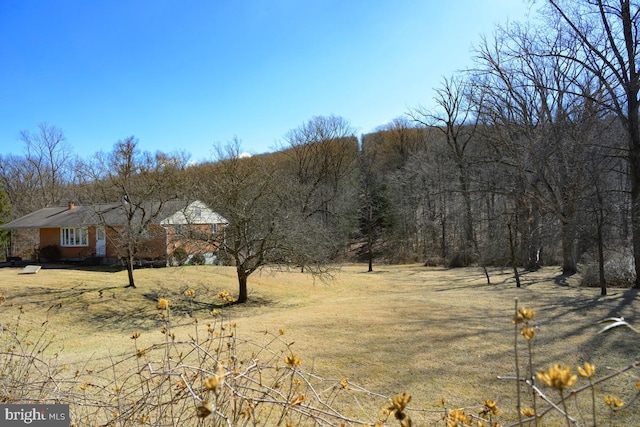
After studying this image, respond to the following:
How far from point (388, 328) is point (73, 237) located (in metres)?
24.4

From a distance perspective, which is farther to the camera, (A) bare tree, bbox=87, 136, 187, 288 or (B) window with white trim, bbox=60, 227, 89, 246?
(B) window with white trim, bbox=60, 227, 89, 246

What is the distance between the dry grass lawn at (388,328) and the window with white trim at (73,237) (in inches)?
272

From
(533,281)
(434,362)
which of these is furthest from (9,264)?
(533,281)

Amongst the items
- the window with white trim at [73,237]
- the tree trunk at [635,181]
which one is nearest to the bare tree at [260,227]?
the tree trunk at [635,181]

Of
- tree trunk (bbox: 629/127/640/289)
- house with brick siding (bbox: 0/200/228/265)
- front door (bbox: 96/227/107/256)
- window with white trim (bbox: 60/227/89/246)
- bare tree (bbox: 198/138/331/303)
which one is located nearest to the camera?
tree trunk (bbox: 629/127/640/289)

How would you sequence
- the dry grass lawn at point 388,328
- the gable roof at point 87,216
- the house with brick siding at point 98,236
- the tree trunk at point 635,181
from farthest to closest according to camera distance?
the house with brick siding at point 98,236 → the gable roof at point 87,216 → the tree trunk at point 635,181 → the dry grass lawn at point 388,328

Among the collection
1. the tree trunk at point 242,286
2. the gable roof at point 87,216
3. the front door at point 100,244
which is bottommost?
the tree trunk at point 242,286

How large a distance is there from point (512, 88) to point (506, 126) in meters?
1.87

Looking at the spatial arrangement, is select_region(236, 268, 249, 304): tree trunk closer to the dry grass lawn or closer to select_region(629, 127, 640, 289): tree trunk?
the dry grass lawn

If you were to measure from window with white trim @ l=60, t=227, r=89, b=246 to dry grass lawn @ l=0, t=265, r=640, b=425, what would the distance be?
6905 mm

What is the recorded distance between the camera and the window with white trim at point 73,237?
25.7 m

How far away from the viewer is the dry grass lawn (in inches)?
233

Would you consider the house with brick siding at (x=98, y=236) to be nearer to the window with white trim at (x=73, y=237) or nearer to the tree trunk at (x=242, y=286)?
the window with white trim at (x=73, y=237)

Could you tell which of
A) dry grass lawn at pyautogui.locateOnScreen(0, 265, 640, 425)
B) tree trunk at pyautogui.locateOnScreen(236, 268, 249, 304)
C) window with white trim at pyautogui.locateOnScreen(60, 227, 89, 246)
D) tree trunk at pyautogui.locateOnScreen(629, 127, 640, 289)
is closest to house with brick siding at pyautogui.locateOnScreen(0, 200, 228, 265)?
window with white trim at pyautogui.locateOnScreen(60, 227, 89, 246)
